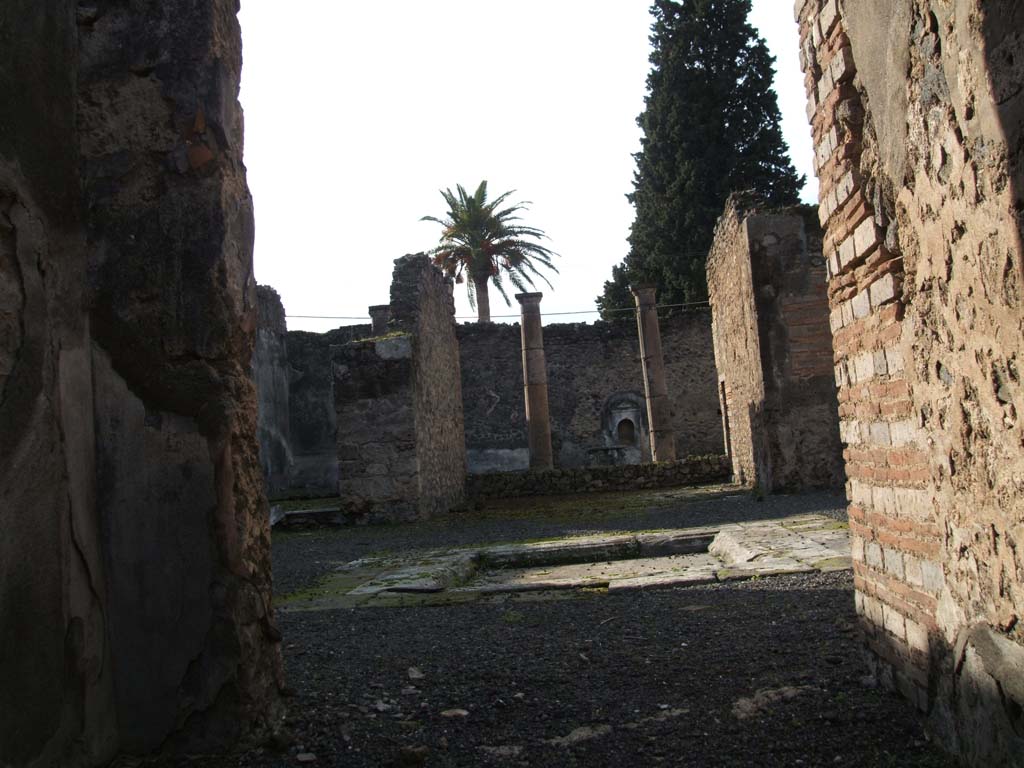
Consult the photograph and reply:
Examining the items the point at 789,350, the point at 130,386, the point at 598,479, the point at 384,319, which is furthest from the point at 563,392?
the point at 130,386

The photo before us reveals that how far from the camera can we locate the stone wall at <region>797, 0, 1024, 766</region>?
189cm

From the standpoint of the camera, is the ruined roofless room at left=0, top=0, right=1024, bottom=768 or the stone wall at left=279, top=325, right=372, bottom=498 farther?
the stone wall at left=279, top=325, right=372, bottom=498

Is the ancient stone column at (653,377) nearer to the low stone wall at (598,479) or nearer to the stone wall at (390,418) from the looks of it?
the low stone wall at (598,479)

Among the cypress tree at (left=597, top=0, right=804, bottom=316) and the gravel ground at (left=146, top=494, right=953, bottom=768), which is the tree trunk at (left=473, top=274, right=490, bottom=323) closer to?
the cypress tree at (left=597, top=0, right=804, bottom=316)

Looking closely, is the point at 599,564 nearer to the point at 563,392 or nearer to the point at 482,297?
the point at 563,392

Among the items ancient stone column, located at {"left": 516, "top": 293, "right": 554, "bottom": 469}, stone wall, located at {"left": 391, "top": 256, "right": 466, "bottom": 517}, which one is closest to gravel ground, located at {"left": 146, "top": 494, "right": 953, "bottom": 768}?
stone wall, located at {"left": 391, "top": 256, "right": 466, "bottom": 517}

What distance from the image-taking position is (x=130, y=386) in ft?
8.49

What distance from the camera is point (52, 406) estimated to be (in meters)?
2.29

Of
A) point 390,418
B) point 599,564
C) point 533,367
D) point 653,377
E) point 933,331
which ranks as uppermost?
point 533,367

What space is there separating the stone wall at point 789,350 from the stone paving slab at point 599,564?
115 inches

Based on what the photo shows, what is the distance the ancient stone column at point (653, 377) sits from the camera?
19281 millimetres

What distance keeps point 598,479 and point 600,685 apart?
1308 cm

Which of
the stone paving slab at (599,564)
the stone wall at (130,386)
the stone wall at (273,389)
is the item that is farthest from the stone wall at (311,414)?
the stone wall at (130,386)

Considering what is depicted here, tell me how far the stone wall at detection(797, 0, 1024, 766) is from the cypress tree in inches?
963
